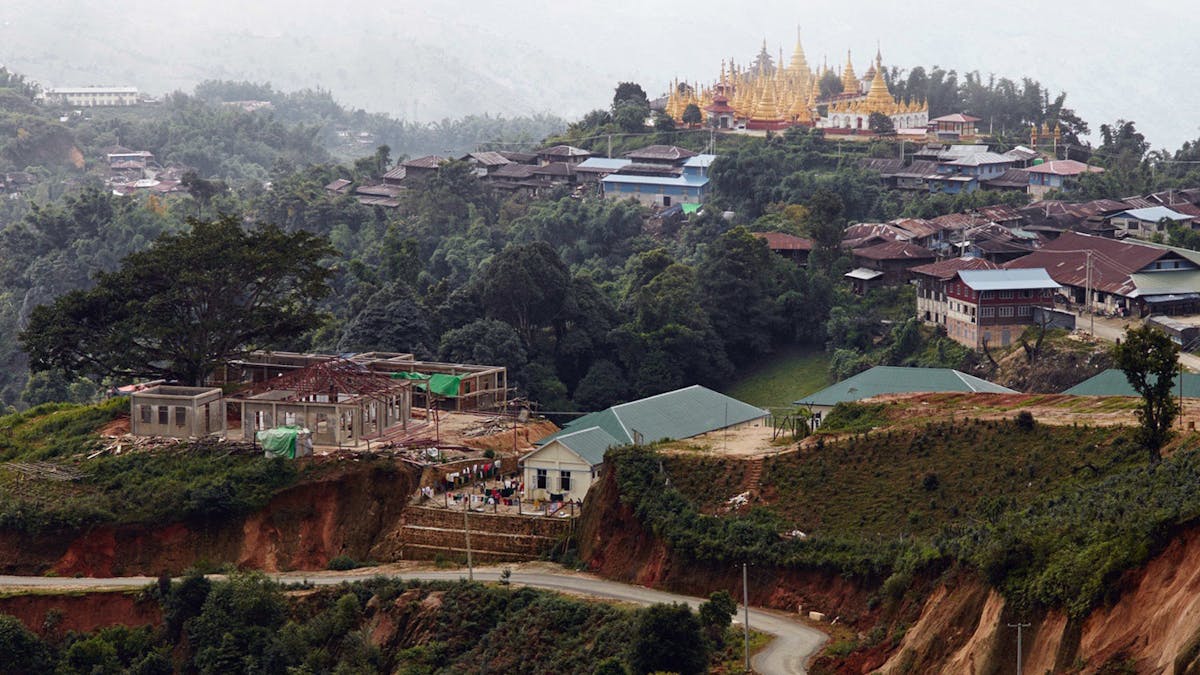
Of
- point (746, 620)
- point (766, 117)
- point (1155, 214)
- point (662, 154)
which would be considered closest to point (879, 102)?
point (766, 117)

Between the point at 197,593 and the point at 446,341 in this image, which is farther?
the point at 446,341

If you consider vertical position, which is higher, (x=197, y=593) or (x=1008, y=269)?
(x=1008, y=269)

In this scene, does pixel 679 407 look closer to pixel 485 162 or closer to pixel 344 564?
pixel 344 564

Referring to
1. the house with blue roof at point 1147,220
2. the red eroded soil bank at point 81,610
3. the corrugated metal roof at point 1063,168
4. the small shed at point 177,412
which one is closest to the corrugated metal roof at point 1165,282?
the house with blue roof at point 1147,220

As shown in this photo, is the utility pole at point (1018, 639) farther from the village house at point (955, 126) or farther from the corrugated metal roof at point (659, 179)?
the village house at point (955, 126)

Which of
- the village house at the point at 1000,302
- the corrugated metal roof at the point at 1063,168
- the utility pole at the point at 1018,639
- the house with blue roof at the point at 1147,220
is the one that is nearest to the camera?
the utility pole at the point at 1018,639

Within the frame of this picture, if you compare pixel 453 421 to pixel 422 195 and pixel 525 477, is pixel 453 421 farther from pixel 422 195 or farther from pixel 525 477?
pixel 422 195

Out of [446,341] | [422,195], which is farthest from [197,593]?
[422,195]
